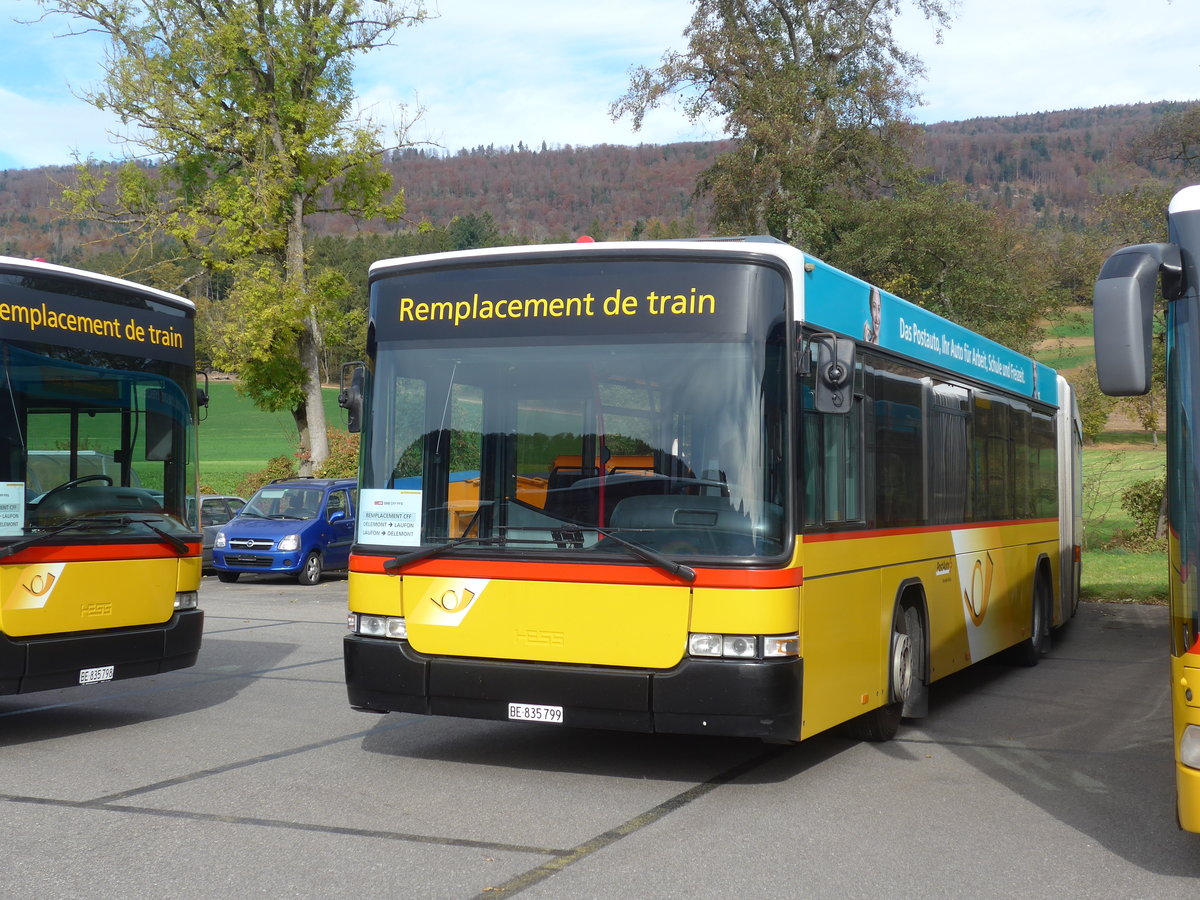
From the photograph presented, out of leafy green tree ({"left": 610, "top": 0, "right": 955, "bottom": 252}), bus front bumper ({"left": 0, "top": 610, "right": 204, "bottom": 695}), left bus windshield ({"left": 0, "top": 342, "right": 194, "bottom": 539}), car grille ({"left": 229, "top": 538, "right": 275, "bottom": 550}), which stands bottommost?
bus front bumper ({"left": 0, "top": 610, "right": 204, "bottom": 695})

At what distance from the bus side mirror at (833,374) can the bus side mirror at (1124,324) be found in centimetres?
193

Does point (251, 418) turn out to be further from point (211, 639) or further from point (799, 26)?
point (211, 639)

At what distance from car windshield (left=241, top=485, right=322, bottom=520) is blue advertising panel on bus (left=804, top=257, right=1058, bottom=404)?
49.2 feet

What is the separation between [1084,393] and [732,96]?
13.9 m

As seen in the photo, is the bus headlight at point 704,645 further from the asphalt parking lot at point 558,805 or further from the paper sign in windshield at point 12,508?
the paper sign in windshield at point 12,508

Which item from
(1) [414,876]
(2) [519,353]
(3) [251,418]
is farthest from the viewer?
(3) [251,418]

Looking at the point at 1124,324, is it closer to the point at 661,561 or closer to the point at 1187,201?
the point at 1187,201

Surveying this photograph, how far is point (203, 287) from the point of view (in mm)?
Result: 45219

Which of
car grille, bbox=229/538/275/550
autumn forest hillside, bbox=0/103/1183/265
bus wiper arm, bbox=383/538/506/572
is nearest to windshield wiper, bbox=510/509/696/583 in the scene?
bus wiper arm, bbox=383/538/506/572

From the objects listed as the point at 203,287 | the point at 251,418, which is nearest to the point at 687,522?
the point at 203,287

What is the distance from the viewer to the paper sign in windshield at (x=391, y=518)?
764 cm

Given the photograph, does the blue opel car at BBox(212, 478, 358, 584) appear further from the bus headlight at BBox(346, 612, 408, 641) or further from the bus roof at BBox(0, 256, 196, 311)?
the bus headlight at BBox(346, 612, 408, 641)

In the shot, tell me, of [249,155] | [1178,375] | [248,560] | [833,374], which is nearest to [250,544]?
[248,560]

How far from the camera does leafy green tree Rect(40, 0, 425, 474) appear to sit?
3272cm
